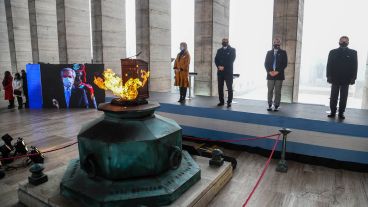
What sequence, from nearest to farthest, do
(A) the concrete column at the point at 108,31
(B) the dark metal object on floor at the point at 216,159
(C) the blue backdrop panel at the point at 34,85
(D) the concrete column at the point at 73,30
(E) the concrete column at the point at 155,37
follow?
(B) the dark metal object on floor at the point at 216,159 → (C) the blue backdrop panel at the point at 34,85 → (E) the concrete column at the point at 155,37 → (A) the concrete column at the point at 108,31 → (D) the concrete column at the point at 73,30

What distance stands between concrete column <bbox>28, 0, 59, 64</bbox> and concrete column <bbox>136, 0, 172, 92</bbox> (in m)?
9.57

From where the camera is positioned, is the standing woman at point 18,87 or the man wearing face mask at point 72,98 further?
the standing woman at point 18,87

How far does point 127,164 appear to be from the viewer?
162 inches

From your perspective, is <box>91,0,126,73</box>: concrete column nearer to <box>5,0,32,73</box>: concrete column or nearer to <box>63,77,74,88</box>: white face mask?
<box>63,77,74,88</box>: white face mask

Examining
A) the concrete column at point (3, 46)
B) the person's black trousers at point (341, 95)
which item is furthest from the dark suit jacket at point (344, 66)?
the concrete column at point (3, 46)

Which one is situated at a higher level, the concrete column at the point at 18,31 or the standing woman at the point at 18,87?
the concrete column at the point at 18,31

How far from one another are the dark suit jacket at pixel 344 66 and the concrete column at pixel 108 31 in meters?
11.8

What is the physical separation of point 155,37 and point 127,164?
10258 millimetres

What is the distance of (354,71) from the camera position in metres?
6.41

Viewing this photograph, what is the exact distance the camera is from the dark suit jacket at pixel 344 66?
6.43 metres

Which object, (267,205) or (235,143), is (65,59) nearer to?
(235,143)

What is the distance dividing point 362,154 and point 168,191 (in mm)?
4656

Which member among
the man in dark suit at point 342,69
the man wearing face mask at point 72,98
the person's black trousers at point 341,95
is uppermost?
the man in dark suit at point 342,69

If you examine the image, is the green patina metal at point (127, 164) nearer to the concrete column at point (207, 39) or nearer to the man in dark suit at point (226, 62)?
the man in dark suit at point (226, 62)
